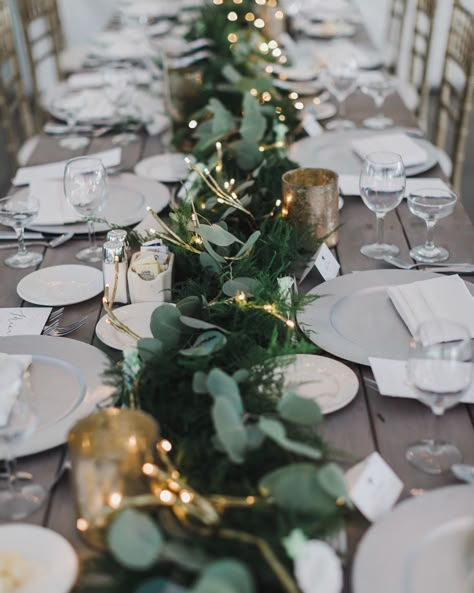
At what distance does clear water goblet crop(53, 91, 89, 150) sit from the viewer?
2434 mm

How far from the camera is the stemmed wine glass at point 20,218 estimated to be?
1.69m

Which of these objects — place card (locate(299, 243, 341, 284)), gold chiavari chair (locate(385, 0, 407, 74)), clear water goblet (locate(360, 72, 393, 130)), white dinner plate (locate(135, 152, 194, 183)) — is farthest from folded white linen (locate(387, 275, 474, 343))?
gold chiavari chair (locate(385, 0, 407, 74))

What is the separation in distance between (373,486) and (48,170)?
1.48 meters

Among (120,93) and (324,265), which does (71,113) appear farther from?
(324,265)

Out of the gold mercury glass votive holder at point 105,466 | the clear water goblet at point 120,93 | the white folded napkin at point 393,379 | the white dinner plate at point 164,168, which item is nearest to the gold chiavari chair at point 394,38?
the clear water goblet at point 120,93

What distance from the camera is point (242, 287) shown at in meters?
1.32

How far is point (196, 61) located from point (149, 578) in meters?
2.36

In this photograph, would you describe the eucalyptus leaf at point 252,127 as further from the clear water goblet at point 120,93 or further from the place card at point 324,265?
the clear water goblet at point 120,93

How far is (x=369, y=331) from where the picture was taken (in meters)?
1.35

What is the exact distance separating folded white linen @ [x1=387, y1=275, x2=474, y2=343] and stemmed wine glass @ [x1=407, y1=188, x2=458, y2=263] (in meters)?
0.20

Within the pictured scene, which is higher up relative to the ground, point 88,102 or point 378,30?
point 88,102

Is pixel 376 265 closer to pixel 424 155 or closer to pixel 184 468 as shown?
pixel 424 155

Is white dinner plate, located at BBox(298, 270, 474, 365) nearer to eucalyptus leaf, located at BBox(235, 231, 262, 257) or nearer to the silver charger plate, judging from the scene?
eucalyptus leaf, located at BBox(235, 231, 262, 257)

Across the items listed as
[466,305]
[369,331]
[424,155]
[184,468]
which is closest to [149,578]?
[184,468]
